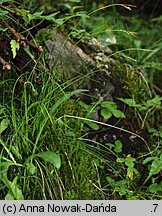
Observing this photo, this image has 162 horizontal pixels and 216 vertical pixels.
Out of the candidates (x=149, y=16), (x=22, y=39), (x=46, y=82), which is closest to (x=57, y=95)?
(x=46, y=82)

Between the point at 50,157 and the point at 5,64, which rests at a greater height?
the point at 5,64

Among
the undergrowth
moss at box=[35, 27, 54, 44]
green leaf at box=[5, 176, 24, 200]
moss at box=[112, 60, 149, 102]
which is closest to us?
green leaf at box=[5, 176, 24, 200]

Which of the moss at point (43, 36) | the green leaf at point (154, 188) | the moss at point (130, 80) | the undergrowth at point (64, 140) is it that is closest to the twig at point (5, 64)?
the undergrowth at point (64, 140)

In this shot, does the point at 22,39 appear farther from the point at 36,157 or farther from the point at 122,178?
the point at 122,178

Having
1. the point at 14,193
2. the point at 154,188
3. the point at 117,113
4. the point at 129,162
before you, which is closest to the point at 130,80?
the point at 117,113

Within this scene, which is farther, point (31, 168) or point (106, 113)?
point (106, 113)

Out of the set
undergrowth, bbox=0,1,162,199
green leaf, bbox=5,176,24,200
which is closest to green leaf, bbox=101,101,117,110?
undergrowth, bbox=0,1,162,199

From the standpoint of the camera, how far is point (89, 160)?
2.01m

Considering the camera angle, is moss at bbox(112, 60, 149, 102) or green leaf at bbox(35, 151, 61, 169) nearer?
green leaf at bbox(35, 151, 61, 169)

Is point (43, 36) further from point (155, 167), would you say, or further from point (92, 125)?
point (155, 167)

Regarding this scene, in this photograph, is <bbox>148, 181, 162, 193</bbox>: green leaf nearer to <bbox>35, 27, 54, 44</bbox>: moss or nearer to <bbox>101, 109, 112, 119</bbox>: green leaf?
<bbox>101, 109, 112, 119</bbox>: green leaf

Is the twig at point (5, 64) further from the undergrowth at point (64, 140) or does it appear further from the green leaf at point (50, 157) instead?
the green leaf at point (50, 157)

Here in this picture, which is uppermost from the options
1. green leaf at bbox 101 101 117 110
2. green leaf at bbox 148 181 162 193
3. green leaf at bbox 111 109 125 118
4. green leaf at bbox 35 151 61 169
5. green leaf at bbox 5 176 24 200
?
green leaf at bbox 35 151 61 169
